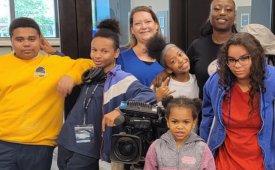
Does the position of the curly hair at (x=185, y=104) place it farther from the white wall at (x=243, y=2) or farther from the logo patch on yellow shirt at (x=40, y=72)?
the white wall at (x=243, y=2)

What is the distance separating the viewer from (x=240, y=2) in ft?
8.86

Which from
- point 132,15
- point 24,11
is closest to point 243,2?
point 132,15

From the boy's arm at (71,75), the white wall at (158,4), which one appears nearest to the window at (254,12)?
the white wall at (158,4)

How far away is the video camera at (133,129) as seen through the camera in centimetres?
135

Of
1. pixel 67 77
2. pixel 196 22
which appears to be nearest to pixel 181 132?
pixel 67 77

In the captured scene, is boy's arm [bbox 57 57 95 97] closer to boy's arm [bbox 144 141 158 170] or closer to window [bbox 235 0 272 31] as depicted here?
boy's arm [bbox 144 141 158 170]

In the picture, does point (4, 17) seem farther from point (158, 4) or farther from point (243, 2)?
point (243, 2)

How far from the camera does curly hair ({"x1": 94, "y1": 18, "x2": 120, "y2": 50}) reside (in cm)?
184

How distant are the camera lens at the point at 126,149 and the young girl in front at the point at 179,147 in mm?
106

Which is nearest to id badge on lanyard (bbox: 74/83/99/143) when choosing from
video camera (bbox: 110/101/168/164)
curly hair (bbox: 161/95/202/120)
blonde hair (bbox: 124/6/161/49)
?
video camera (bbox: 110/101/168/164)

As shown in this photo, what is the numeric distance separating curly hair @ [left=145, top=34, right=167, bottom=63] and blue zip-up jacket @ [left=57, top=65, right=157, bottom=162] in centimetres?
27

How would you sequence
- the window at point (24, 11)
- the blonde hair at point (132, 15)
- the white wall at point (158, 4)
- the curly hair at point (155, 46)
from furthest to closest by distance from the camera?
the window at point (24, 11) < the white wall at point (158, 4) < the blonde hair at point (132, 15) < the curly hair at point (155, 46)

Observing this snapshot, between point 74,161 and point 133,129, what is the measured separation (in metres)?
0.50

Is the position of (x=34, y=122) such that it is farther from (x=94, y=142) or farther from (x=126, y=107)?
(x=126, y=107)
